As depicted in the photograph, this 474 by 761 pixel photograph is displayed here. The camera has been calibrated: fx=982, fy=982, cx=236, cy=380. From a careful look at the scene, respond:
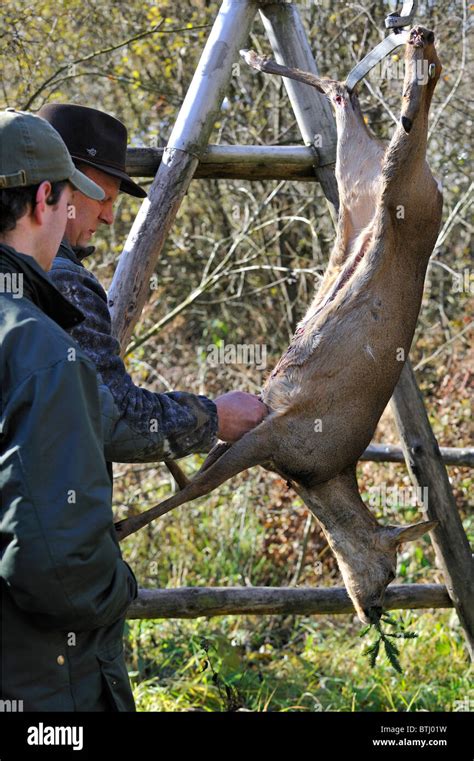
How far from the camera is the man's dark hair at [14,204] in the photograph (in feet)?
7.09

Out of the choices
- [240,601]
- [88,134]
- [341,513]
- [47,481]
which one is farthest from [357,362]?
[47,481]

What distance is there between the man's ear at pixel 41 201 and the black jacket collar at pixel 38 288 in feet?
0.35

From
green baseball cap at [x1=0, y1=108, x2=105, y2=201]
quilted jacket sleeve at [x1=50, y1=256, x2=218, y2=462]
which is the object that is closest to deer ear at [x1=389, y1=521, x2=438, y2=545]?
quilted jacket sleeve at [x1=50, y1=256, x2=218, y2=462]

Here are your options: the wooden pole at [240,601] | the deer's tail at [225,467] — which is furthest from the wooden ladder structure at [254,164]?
the deer's tail at [225,467]

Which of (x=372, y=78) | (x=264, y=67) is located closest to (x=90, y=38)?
(x=372, y=78)

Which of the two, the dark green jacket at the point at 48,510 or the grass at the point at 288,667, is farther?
the grass at the point at 288,667

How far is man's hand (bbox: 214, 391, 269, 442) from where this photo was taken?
11.7 feet

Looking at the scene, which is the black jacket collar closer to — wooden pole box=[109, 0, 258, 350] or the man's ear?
the man's ear

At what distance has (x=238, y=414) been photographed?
364 centimetres

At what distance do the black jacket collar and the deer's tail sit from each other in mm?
1481

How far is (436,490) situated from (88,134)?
240 centimetres

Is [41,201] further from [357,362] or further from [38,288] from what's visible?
[357,362]

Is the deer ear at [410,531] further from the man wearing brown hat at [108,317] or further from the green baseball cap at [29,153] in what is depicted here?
the green baseball cap at [29,153]

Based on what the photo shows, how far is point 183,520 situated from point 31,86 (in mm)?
3333
